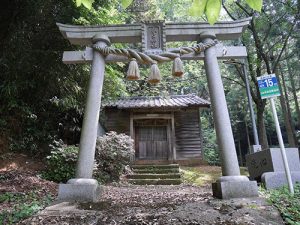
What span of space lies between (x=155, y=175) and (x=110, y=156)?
2.50m

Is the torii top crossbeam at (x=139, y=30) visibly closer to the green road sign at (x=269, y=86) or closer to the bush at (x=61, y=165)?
the green road sign at (x=269, y=86)

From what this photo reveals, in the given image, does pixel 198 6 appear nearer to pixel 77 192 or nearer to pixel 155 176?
pixel 77 192

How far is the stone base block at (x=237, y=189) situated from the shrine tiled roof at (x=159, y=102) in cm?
917

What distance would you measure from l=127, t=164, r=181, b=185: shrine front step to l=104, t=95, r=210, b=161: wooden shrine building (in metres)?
1.90

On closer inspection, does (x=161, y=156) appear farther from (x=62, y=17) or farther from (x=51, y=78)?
(x=62, y=17)

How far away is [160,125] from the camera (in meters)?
16.0

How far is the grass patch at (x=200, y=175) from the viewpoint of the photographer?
12130 millimetres

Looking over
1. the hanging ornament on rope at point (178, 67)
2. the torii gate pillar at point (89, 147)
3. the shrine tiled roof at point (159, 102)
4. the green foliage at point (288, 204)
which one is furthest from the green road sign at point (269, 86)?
the shrine tiled roof at point (159, 102)

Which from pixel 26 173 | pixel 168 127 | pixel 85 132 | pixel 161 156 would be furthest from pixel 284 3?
pixel 26 173

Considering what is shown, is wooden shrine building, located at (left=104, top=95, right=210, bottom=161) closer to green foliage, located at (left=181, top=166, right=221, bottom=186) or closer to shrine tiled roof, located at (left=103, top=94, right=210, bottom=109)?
shrine tiled roof, located at (left=103, top=94, right=210, bottom=109)

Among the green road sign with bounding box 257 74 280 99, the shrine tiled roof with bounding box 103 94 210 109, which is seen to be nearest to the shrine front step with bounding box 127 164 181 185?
the shrine tiled roof with bounding box 103 94 210 109

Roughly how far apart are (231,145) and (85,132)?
2.85 metres

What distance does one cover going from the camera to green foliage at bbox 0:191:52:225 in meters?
4.31

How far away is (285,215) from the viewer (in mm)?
3914
